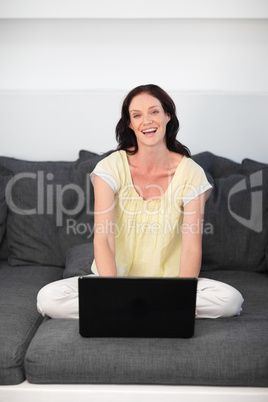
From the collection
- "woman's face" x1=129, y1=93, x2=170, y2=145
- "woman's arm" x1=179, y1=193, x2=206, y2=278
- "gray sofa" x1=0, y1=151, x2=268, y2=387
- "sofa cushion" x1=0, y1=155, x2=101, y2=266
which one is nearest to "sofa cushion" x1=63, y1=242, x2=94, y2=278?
"gray sofa" x1=0, y1=151, x2=268, y2=387

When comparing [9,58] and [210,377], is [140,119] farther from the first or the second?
[9,58]

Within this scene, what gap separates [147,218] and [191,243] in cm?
21

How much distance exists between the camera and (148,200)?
236 cm

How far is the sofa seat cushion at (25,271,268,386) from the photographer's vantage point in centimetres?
191

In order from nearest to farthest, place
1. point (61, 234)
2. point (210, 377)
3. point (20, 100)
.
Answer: point (210, 377)
point (61, 234)
point (20, 100)

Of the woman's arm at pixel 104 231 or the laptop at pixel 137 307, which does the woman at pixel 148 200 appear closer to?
the woman's arm at pixel 104 231

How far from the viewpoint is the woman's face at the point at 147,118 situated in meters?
2.29

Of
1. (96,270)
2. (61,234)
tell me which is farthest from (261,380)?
(61,234)

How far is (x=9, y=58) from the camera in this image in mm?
3201

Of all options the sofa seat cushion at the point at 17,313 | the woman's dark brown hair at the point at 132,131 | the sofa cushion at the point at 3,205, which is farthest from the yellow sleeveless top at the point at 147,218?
the sofa cushion at the point at 3,205

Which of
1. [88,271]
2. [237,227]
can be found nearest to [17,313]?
[88,271]

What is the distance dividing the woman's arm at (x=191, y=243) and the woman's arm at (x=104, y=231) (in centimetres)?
28

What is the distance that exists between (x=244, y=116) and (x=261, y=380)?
1662 mm

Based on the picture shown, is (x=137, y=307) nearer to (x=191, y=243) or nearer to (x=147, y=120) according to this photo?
(x=191, y=243)
